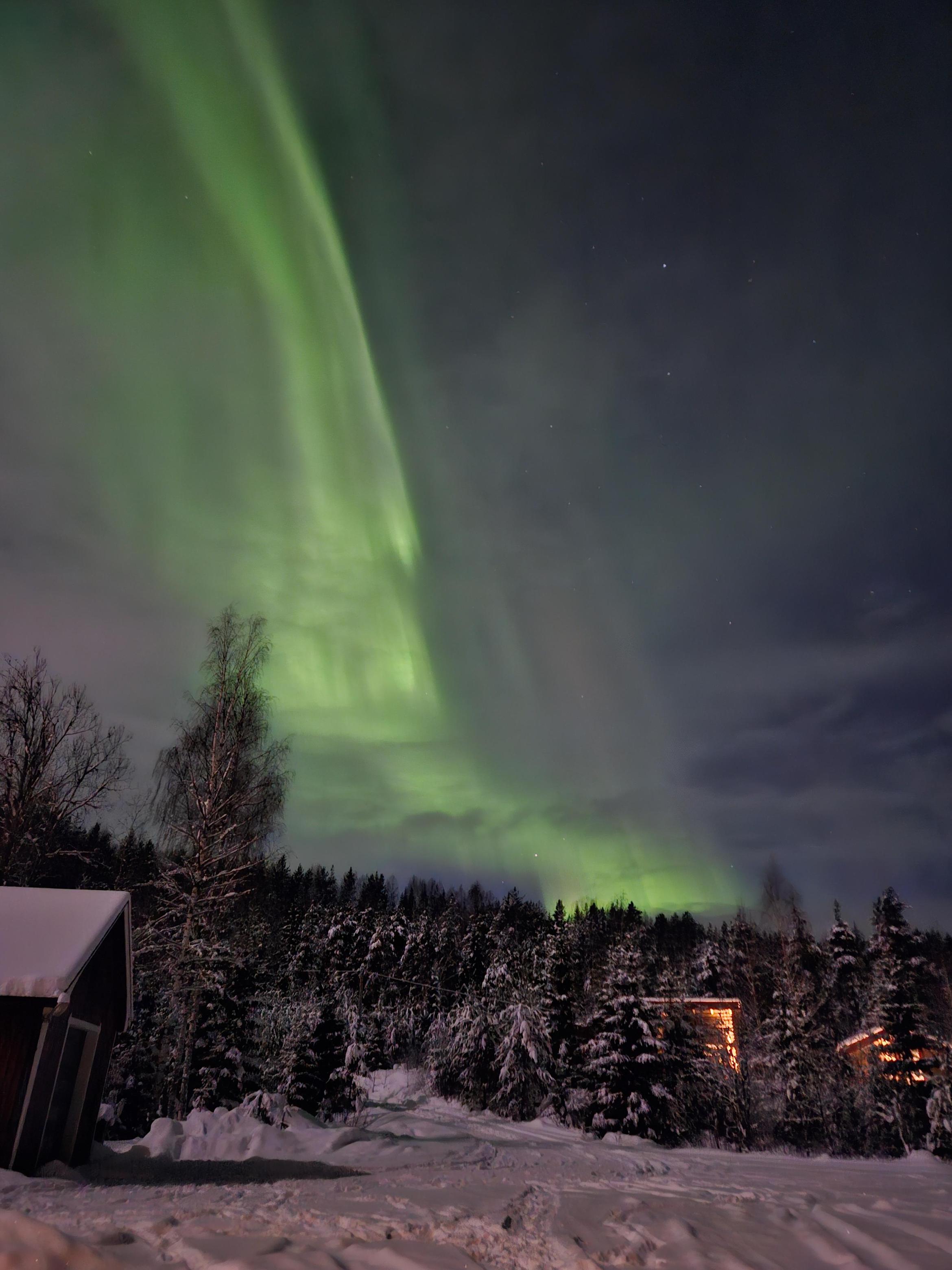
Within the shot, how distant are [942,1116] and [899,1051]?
4.78 metres

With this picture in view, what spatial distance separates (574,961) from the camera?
3130 centimetres

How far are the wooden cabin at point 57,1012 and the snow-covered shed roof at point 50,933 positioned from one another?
2 centimetres

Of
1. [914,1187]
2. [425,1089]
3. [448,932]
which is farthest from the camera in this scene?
[448,932]

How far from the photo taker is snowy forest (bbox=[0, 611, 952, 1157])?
19.3 meters

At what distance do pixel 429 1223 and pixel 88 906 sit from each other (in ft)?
27.8

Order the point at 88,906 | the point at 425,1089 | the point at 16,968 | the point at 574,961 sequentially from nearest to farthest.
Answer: the point at 16,968, the point at 88,906, the point at 574,961, the point at 425,1089

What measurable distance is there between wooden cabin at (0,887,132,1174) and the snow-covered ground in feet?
4.28

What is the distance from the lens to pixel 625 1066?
23328 mm

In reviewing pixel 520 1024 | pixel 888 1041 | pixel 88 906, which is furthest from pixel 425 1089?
pixel 88 906

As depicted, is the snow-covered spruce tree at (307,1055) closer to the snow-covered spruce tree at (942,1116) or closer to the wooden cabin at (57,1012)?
the wooden cabin at (57,1012)

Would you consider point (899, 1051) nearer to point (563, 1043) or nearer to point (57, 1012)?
point (563, 1043)

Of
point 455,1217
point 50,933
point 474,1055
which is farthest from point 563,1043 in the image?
point 455,1217

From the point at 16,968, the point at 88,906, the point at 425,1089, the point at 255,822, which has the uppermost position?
the point at 255,822

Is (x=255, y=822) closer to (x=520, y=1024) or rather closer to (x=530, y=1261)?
(x=520, y=1024)
